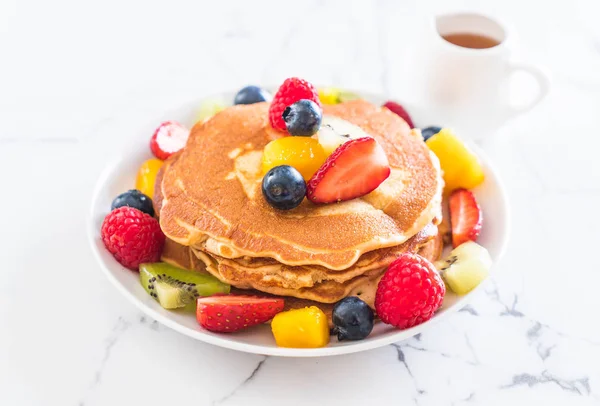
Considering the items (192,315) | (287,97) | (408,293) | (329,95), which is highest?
(287,97)

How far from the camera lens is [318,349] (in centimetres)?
178

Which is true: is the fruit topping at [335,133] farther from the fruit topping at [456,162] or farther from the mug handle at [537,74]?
the mug handle at [537,74]

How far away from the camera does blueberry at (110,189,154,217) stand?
2.16m

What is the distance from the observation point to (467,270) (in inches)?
76.9

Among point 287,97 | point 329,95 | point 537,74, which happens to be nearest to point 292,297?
point 287,97

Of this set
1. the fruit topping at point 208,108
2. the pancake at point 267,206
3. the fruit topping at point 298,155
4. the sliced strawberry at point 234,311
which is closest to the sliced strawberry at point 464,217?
the pancake at point 267,206

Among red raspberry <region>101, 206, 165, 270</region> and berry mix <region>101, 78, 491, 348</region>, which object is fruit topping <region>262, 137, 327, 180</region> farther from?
red raspberry <region>101, 206, 165, 270</region>

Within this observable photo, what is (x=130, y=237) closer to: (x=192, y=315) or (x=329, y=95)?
(x=192, y=315)

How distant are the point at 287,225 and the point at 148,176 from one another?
1.95 feet

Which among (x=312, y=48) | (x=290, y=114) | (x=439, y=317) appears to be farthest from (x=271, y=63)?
(x=439, y=317)

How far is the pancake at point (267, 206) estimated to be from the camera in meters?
1.90

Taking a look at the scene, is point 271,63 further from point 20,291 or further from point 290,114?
point 20,291

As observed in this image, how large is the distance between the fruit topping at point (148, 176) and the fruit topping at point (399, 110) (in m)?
0.77

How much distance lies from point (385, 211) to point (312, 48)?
147 centimetres
